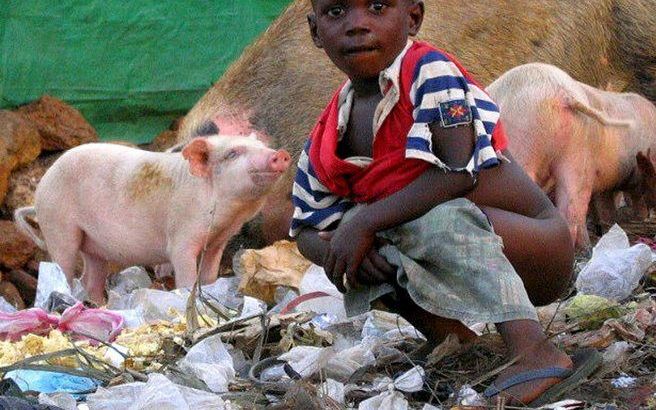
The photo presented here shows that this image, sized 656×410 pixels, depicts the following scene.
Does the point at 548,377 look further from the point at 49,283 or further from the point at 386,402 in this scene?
the point at 49,283

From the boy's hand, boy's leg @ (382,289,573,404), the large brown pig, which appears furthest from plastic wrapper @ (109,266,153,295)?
boy's leg @ (382,289,573,404)

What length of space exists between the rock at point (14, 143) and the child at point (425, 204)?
11.7ft

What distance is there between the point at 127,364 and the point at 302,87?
3119 mm

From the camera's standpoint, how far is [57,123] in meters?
6.40

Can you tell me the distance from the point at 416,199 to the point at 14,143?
397cm

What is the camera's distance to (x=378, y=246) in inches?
110

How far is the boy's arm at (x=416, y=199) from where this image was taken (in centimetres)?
267

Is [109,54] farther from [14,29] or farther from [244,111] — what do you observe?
[244,111]

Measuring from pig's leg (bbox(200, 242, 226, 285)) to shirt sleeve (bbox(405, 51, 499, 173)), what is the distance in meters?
2.44

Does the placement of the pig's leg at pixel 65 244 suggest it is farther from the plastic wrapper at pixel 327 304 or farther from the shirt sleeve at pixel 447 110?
the shirt sleeve at pixel 447 110

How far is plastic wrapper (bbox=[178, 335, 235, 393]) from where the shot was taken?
9.31 feet

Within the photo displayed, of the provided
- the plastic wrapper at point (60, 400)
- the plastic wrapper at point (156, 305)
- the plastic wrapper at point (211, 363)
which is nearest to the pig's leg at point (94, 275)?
the plastic wrapper at point (156, 305)

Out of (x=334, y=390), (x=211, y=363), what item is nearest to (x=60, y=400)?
(x=211, y=363)

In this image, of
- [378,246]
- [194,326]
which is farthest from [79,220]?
[378,246]
